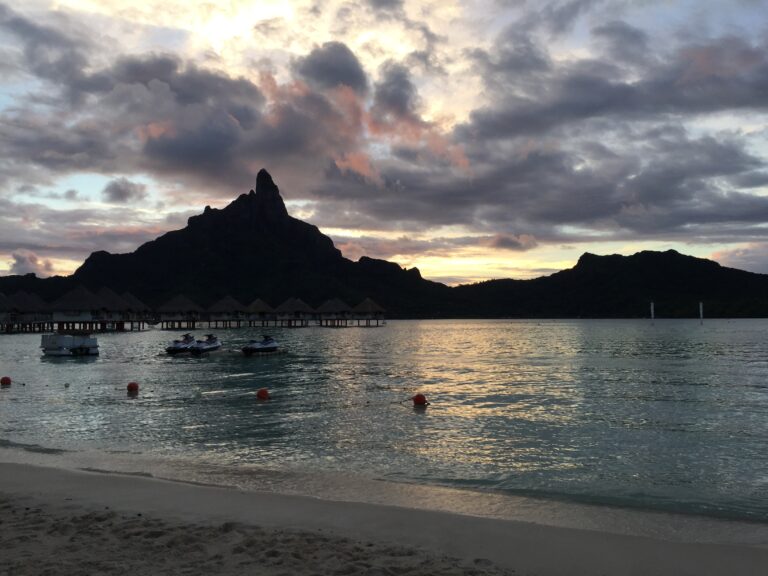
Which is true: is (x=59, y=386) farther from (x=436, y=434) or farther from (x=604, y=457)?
(x=604, y=457)

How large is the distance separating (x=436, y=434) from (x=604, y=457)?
5.58m

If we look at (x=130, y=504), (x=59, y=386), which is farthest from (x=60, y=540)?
(x=59, y=386)

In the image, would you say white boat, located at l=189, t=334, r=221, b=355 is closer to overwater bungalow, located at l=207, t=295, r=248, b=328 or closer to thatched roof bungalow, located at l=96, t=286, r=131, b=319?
thatched roof bungalow, located at l=96, t=286, r=131, b=319

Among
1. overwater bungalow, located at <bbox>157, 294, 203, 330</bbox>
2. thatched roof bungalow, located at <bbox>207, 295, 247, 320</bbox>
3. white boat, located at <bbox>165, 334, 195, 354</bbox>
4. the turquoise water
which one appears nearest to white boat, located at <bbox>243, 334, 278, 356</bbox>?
white boat, located at <bbox>165, 334, 195, 354</bbox>

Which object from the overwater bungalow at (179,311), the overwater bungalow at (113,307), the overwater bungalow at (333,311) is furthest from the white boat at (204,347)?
the overwater bungalow at (333,311)

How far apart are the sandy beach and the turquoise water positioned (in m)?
3.38

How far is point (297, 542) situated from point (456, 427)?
13.5 meters

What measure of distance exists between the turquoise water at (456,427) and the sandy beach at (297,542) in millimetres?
3384

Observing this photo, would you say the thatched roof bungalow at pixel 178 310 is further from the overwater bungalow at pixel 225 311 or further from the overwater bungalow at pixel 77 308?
the overwater bungalow at pixel 77 308

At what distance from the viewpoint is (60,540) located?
823 cm

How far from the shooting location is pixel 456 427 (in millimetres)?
21219

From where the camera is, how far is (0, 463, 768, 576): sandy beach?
24.5 ft

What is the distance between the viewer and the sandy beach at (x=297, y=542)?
7.46 meters

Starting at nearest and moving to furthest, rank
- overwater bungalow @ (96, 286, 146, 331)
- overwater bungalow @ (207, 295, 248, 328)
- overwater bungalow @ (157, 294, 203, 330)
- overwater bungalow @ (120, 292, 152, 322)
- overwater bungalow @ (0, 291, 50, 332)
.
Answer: overwater bungalow @ (0, 291, 50, 332)
overwater bungalow @ (96, 286, 146, 331)
overwater bungalow @ (120, 292, 152, 322)
overwater bungalow @ (157, 294, 203, 330)
overwater bungalow @ (207, 295, 248, 328)
